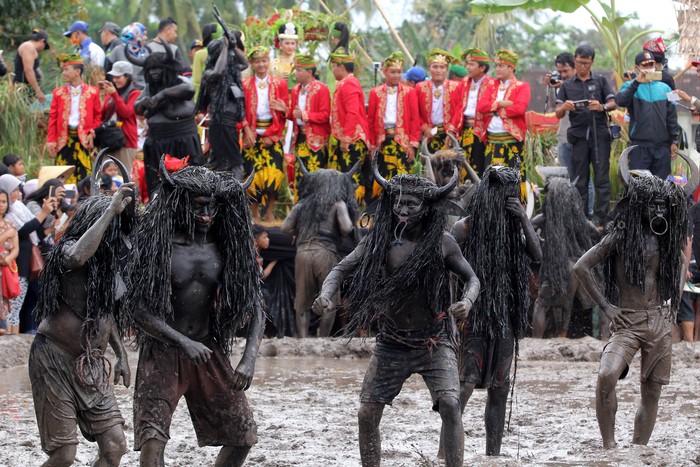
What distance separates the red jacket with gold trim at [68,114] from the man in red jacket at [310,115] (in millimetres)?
2434

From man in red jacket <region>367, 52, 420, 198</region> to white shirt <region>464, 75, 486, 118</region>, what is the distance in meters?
0.71

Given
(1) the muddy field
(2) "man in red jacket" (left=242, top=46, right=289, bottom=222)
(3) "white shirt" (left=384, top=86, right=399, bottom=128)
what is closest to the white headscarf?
(1) the muddy field

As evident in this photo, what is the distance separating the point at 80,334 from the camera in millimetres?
7406

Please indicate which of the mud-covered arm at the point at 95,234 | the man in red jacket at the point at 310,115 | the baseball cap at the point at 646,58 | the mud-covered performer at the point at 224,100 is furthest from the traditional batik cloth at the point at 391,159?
the mud-covered arm at the point at 95,234

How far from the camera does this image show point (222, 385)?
726 centimetres

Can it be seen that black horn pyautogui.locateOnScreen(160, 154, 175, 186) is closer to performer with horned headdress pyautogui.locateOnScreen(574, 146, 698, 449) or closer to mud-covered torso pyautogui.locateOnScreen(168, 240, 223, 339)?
mud-covered torso pyautogui.locateOnScreen(168, 240, 223, 339)

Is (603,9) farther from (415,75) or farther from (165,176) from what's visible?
(165,176)

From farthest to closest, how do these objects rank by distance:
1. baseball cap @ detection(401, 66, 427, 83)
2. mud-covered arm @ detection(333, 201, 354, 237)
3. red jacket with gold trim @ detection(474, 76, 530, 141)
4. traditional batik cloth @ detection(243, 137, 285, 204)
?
1. baseball cap @ detection(401, 66, 427, 83)
2. traditional batik cloth @ detection(243, 137, 285, 204)
3. red jacket with gold trim @ detection(474, 76, 530, 141)
4. mud-covered arm @ detection(333, 201, 354, 237)

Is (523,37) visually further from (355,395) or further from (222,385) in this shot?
(222,385)

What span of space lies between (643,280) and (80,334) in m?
3.88

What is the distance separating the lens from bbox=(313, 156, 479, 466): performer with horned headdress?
26.0 feet

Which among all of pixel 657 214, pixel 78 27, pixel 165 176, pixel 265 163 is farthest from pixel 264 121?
pixel 165 176

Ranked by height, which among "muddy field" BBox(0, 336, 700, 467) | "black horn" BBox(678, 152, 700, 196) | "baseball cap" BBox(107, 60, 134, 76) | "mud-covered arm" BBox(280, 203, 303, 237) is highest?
"baseball cap" BBox(107, 60, 134, 76)

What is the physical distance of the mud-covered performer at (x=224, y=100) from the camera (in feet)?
50.9
